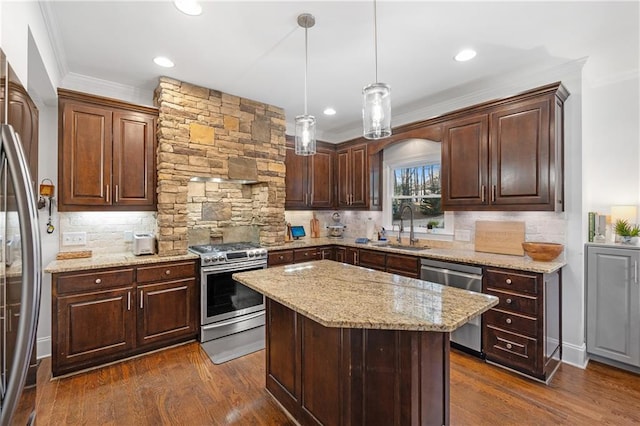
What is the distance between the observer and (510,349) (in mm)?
2695

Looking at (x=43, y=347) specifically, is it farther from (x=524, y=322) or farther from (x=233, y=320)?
(x=524, y=322)

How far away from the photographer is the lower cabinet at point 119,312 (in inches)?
102

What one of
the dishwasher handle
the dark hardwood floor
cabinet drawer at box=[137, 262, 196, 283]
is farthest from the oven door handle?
the dishwasher handle

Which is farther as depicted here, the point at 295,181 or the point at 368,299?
the point at 295,181

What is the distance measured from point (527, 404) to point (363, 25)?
3083 mm

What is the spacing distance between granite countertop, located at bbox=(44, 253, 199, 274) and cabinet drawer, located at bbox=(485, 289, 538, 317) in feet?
9.94

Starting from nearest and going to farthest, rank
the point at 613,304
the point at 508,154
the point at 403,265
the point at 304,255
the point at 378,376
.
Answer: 1. the point at 378,376
2. the point at 613,304
3. the point at 508,154
4. the point at 403,265
5. the point at 304,255

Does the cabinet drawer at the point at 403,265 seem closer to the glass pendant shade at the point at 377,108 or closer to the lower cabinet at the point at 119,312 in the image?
the glass pendant shade at the point at 377,108

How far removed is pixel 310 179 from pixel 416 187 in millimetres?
1594

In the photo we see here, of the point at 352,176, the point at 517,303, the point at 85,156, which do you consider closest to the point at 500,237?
the point at 517,303

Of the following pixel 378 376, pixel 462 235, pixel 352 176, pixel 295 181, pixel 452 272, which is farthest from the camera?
pixel 352 176

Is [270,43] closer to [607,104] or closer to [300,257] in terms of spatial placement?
[300,257]

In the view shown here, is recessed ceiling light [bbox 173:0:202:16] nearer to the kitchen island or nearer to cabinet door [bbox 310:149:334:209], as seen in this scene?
the kitchen island

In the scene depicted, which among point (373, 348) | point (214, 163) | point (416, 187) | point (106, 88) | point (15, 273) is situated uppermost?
point (106, 88)
